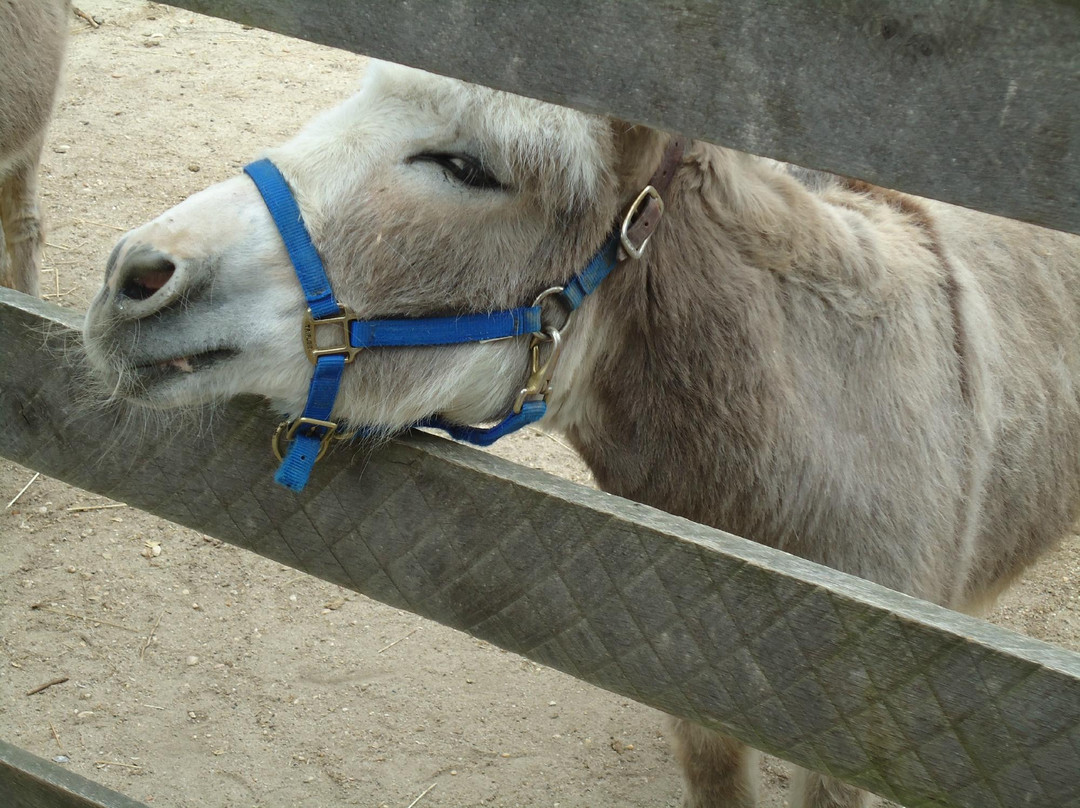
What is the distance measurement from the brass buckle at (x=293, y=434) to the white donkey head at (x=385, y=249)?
0.22 ft

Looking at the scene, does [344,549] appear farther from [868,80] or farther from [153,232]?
[868,80]

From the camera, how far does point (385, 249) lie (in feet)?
5.23

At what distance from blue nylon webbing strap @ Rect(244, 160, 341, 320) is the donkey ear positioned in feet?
1.72

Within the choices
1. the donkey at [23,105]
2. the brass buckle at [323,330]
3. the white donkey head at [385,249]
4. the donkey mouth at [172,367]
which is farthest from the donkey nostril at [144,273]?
the donkey at [23,105]

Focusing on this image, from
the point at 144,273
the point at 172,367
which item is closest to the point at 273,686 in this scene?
the point at 172,367

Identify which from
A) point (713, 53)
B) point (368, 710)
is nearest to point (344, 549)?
point (713, 53)

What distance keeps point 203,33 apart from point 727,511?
22.1ft

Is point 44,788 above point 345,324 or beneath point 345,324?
beneath

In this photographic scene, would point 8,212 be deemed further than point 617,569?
Yes

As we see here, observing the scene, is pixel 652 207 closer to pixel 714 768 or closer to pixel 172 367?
pixel 172 367

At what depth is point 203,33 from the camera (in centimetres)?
722

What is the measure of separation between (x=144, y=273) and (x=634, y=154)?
2.67ft

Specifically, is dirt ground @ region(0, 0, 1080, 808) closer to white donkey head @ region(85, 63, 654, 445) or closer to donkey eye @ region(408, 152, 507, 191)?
white donkey head @ region(85, 63, 654, 445)

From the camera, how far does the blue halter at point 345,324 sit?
1.57 metres
